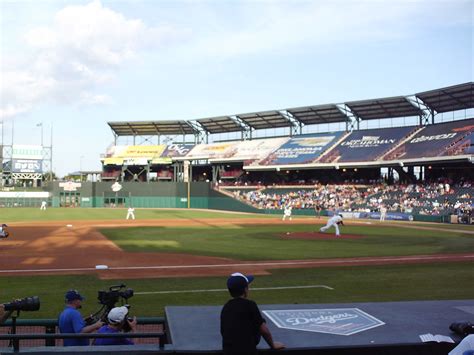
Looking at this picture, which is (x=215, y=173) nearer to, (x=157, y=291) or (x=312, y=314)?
(x=157, y=291)

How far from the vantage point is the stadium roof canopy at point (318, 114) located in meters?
67.1

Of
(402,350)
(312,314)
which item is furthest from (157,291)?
(402,350)

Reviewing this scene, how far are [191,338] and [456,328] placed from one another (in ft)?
9.31

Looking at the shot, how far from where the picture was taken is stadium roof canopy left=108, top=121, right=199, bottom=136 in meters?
86.7

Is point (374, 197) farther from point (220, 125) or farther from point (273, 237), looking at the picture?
point (220, 125)

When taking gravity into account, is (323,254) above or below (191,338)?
below

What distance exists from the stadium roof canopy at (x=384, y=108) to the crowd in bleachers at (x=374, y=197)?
9180 millimetres

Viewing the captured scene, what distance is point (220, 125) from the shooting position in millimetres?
82125

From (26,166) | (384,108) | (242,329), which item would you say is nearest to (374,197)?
(384,108)

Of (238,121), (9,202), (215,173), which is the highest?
(238,121)

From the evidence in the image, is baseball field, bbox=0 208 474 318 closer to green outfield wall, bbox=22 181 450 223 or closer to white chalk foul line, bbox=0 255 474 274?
white chalk foul line, bbox=0 255 474 274

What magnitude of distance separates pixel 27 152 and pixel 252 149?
130 feet

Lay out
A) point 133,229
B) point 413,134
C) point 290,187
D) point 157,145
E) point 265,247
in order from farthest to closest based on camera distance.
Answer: point 157,145 → point 290,187 → point 413,134 → point 133,229 → point 265,247

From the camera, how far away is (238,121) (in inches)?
3098
